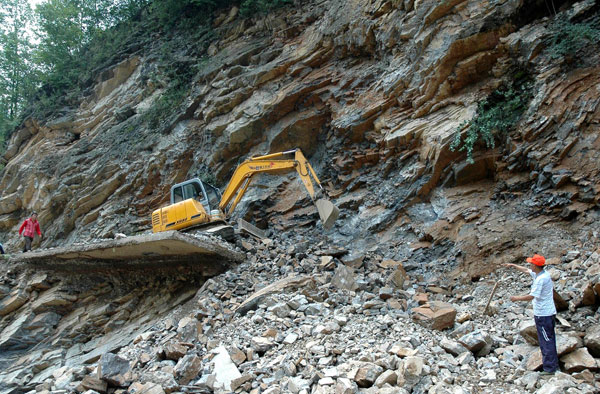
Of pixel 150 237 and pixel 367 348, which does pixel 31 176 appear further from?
pixel 367 348

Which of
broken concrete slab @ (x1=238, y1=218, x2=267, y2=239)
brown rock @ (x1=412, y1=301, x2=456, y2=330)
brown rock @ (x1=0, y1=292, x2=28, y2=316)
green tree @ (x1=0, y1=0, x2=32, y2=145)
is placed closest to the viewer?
brown rock @ (x1=412, y1=301, x2=456, y2=330)

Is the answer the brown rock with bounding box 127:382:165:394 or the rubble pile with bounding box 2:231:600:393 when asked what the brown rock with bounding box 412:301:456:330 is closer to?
the rubble pile with bounding box 2:231:600:393

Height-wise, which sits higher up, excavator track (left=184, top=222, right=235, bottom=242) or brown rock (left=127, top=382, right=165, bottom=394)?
excavator track (left=184, top=222, right=235, bottom=242)

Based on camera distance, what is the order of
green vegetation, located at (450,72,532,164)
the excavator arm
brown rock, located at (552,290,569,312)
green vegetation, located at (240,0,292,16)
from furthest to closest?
green vegetation, located at (240,0,292,16) → the excavator arm → green vegetation, located at (450,72,532,164) → brown rock, located at (552,290,569,312)

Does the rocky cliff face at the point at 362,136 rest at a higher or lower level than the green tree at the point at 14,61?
lower

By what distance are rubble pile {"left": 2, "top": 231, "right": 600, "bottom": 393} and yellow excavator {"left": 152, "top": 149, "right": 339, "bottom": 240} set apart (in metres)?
1.91

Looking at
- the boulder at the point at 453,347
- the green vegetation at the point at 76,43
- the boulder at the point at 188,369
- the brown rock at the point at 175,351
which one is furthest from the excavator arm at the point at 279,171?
the green vegetation at the point at 76,43

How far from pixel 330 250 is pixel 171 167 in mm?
7664

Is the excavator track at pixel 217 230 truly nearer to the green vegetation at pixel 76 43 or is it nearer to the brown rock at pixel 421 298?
the brown rock at pixel 421 298

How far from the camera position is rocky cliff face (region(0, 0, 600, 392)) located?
664 cm

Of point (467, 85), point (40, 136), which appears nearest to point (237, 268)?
point (467, 85)

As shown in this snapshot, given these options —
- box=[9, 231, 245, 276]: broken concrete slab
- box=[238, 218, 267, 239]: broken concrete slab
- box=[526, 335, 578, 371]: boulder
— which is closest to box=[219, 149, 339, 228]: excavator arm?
box=[238, 218, 267, 239]: broken concrete slab

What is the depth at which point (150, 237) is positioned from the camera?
734 cm

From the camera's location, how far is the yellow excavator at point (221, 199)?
8520 millimetres
